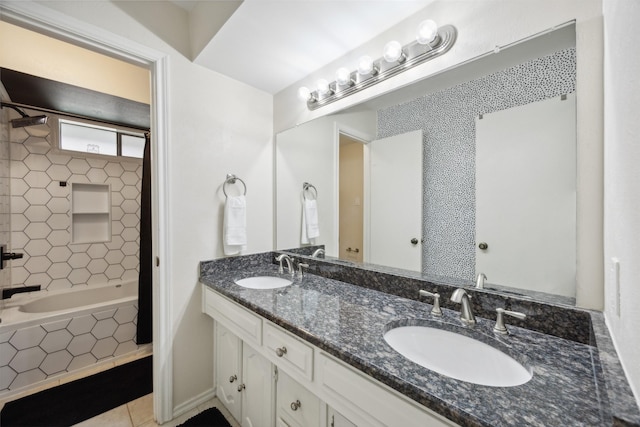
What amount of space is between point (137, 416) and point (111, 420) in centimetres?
13

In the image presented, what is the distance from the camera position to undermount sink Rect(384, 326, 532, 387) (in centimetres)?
75

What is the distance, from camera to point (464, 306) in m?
0.93

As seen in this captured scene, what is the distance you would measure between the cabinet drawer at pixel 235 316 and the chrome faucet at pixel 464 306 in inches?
31.5

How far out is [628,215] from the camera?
0.48 metres

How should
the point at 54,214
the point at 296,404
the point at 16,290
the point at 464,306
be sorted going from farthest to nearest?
the point at 54,214 → the point at 16,290 → the point at 296,404 → the point at 464,306

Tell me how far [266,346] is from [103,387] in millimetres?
1562

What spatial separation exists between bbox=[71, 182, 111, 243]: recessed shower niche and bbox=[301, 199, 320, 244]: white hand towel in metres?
2.24

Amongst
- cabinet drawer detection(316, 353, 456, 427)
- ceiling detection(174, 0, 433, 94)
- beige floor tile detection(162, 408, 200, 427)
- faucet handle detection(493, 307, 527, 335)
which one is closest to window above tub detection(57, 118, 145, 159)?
ceiling detection(174, 0, 433, 94)

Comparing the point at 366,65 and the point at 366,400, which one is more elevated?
the point at 366,65

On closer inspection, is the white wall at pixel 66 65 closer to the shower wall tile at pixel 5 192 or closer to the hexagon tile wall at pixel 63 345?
the shower wall tile at pixel 5 192

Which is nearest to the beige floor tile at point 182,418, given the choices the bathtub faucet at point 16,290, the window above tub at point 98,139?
the bathtub faucet at point 16,290

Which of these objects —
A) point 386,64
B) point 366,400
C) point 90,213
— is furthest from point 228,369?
point 90,213

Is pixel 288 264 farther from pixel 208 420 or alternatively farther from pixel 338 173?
pixel 208 420

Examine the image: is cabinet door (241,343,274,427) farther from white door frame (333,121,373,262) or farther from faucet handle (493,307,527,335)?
faucet handle (493,307,527,335)
